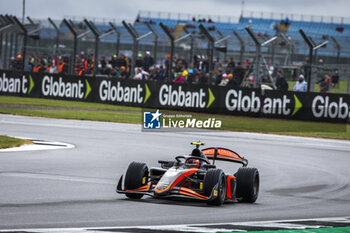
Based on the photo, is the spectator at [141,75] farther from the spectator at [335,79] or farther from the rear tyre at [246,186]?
the rear tyre at [246,186]

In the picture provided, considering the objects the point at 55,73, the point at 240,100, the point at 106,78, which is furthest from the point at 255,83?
the point at 55,73

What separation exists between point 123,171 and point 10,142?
13.6 feet

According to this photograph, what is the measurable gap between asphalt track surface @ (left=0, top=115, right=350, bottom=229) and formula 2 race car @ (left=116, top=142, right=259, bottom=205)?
0.15m

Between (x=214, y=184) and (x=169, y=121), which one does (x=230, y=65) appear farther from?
(x=214, y=184)

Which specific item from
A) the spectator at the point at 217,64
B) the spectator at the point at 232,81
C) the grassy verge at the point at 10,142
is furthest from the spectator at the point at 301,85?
the grassy verge at the point at 10,142

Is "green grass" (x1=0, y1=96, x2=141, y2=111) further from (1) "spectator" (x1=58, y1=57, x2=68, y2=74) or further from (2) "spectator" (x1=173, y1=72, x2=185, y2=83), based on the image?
(2) "spectator" (x1=173, y1=72, x2=185, y2=83)

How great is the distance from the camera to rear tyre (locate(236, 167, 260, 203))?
8.90 m

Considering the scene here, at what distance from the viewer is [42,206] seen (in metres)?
7.62

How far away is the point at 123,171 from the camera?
11.5 metres

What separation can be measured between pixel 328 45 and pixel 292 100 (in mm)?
2429

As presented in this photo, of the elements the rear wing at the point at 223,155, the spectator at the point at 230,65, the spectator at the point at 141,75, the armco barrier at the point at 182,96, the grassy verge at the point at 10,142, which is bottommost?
the grassy verge at the point at 10,142

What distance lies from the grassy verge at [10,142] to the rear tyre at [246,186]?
660cm

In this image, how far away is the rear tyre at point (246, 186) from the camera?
29.2ft

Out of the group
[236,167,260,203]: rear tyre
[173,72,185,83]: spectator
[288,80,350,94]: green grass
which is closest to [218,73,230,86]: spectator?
[173,72,185,83]: spectator
